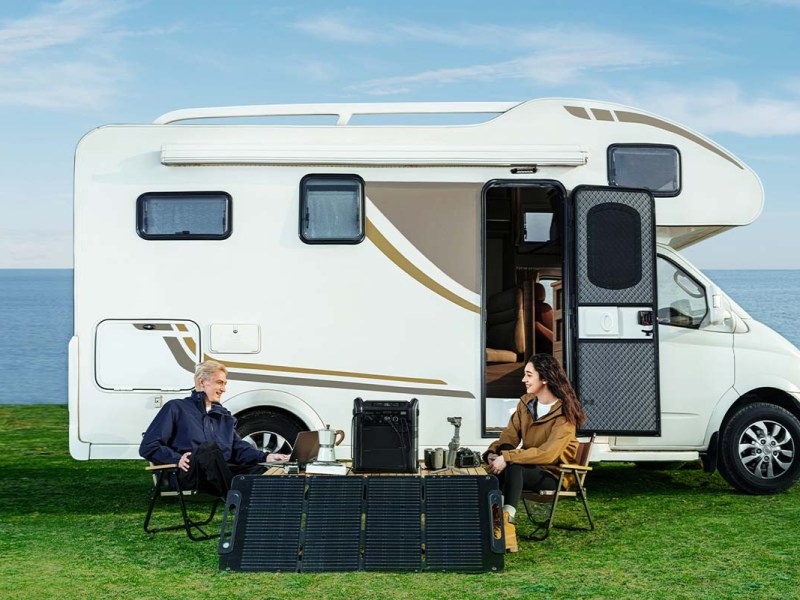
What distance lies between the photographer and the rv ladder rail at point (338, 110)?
7.41m

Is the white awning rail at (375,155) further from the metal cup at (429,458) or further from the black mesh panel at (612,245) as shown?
the metal cup at (429,458)

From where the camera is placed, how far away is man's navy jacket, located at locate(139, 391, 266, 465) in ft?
20.4

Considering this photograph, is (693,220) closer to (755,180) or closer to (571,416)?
(755,180)

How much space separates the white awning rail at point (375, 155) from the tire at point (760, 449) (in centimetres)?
211

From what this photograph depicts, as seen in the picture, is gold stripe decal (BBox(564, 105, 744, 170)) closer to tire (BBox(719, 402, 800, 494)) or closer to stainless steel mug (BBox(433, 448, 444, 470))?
tire (BBox(719, 402, 800, 494))

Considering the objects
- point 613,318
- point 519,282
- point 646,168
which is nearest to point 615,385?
A: point 613,318

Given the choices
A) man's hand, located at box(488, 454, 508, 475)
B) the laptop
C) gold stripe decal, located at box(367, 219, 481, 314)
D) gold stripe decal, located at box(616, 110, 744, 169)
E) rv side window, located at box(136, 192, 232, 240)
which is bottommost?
man's hand, located at box(488, 454, 508, 475)

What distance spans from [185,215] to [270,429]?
1.47m

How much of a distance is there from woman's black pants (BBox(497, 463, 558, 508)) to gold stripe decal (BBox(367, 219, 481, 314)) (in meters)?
1.45

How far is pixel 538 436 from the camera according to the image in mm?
6199

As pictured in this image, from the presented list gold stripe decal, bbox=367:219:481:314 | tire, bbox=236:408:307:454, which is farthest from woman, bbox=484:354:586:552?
tire, bbox=236:408:307:454

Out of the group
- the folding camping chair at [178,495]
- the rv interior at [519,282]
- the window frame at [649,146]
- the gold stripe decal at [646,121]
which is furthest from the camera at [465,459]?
the gold stripe decal at [646,121]

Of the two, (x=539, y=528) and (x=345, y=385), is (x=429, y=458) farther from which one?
(x=345, y=385)

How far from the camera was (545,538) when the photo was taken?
6.21 meters
